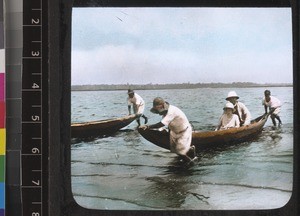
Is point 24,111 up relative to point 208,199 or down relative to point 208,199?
up

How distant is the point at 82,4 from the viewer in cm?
133

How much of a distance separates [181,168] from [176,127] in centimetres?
11

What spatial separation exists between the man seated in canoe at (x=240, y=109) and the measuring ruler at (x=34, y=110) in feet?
1.56

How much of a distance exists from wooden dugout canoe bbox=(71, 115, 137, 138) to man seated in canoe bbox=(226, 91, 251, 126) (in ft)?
0.83

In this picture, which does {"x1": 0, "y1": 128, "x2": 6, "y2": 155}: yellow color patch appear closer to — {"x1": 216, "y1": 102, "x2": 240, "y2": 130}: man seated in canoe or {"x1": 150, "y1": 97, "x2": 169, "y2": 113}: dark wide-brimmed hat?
{"x1": 150, "y1": 97, "x2": 169, "y2": 113}: dark wide-brimmed hat

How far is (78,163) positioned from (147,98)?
0.80 feet

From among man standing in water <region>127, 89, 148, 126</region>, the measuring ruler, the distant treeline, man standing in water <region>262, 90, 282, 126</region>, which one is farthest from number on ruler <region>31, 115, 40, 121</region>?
man standing in water <region>262, 90, 282, 126</region>

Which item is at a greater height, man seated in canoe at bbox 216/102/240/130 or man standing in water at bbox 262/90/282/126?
man standing in water at bbox 262/90/282/126

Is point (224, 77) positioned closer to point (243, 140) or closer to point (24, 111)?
point (243, 140)

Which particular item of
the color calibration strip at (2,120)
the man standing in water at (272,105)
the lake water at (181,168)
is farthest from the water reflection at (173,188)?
Result: the color calibration strip at (2,120)

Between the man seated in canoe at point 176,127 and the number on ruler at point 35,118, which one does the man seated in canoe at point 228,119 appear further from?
the number on ruler at point 35,118

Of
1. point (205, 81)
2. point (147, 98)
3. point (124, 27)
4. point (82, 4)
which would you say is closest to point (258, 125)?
point (205, 81)

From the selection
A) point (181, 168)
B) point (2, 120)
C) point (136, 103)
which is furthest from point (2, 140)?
point (181, 168)

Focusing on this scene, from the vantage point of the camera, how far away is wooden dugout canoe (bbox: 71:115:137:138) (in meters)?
1.34
